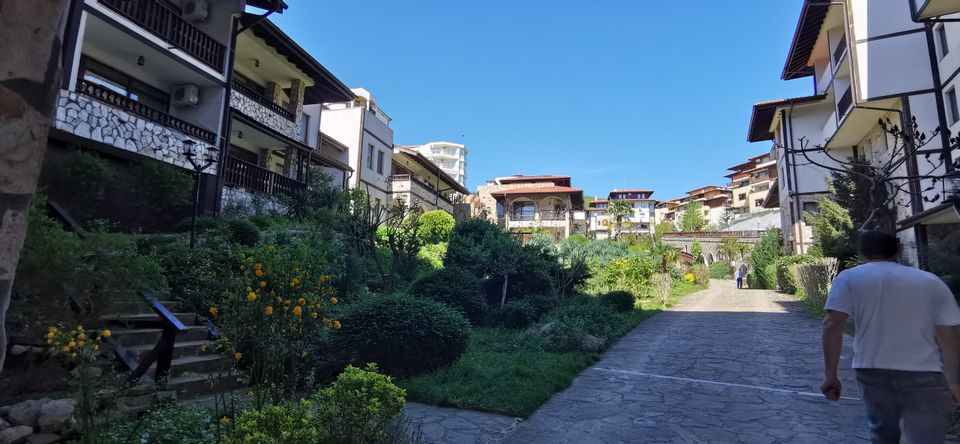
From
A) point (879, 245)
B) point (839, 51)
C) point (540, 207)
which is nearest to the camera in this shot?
point (879, 245)

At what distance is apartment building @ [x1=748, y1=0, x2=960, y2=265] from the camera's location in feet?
40.9

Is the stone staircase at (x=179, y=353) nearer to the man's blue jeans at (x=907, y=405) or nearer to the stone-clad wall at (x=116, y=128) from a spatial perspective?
the man's blue jeans at (x=907, y=405)

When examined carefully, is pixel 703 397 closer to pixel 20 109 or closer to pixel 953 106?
pixel 20 109

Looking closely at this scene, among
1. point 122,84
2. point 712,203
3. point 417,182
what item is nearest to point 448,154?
point 712,203

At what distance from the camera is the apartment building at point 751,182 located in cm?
6425

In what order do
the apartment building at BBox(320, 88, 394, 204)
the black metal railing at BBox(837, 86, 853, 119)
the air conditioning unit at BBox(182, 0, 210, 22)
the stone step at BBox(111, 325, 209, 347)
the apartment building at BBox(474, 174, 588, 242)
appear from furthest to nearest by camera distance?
the apartment building at BBox(474, 174, 588, 242) < the apartment building at BBox(320, 88, 394, 204) < the black metal railing at BBox(837, 86, 853, 119) < the air conditioning unit at BBox(182, 0, 210, 22) < the stone step at BBox(111, 325, 209, 347)

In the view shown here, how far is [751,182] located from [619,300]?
6626cm

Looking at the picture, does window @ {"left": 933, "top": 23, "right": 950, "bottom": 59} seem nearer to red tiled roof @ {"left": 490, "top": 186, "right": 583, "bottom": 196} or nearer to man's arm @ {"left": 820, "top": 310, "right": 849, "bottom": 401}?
man's arm @ {"left": 820, "top": 310, "right": 849, "bottom": 401}

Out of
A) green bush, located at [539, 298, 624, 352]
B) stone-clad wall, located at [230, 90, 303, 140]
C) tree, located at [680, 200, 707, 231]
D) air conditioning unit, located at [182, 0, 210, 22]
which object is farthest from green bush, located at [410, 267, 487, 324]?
tree, located at [680, 200, 707, 231]

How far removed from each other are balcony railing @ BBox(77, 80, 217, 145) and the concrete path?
1221cm

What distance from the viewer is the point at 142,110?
481 inches

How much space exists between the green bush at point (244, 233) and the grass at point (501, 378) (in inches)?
232

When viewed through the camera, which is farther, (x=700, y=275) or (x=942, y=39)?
(x=700, y=275)

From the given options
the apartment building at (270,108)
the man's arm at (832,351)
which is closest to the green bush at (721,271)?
the apartment building at (270,108)
